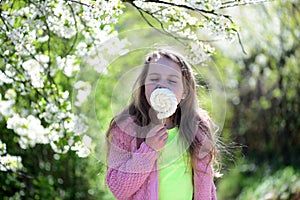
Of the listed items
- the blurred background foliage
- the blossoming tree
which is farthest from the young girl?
the blurred background foliage

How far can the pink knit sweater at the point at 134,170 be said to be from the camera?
6.78 ft

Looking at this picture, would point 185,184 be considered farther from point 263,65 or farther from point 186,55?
point 263,65

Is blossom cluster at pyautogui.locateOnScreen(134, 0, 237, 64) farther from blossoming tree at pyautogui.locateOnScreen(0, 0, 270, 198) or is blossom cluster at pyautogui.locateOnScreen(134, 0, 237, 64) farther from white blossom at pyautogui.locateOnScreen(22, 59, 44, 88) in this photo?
white blossom at pyautogui.locateOnScreen(22, 59, 44, 88)

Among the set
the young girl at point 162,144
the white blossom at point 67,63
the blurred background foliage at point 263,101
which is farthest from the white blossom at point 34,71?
the blurred background foliage at point 263,101

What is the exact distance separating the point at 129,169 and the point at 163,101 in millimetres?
226

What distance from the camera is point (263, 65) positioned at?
6.87 meters

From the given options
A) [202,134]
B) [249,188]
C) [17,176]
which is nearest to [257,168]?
[249,188]

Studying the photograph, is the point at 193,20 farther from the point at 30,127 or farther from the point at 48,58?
the point at 30,127

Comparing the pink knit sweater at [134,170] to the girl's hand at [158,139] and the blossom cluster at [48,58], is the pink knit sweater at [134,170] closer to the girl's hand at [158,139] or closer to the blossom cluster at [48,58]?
the girl's hand at [158,139]

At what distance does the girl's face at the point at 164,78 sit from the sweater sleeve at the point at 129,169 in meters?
0.17

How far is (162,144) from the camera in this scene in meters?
2.06

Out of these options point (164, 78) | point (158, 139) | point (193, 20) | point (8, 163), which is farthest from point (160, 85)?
point (8, 163)

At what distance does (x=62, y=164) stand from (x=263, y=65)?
3441 millimetres

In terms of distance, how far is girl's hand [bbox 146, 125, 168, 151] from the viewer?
2.05 metres
